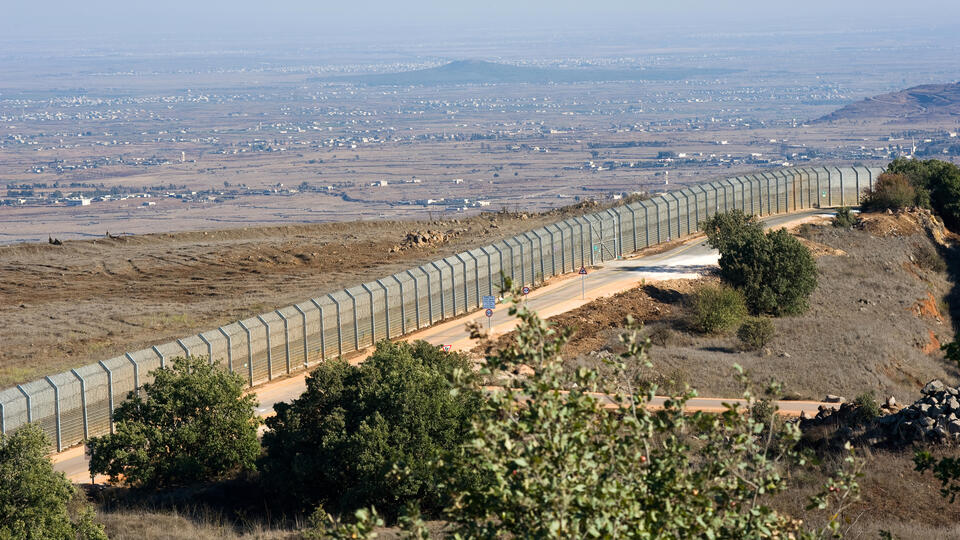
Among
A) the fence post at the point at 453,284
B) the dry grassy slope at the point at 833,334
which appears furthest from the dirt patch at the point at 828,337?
the fence post at the point at 453,284

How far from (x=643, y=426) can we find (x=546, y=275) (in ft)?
138

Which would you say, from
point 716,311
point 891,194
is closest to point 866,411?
point 716,311

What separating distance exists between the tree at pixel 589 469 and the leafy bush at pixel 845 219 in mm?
55975

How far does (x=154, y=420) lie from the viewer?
27.0m

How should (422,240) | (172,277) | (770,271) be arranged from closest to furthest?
(770,271)
(172,277)
(422,240)

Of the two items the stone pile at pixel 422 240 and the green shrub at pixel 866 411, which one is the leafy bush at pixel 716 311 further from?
the stone pile at pixel 422 240

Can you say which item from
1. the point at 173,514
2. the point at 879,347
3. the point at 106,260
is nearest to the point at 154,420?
the point at 173,514

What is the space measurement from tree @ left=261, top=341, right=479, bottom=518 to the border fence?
24.2ft

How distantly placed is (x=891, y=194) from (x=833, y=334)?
27.7 metres

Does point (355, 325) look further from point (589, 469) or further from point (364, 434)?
point (589, 469)

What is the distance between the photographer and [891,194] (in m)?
70.6

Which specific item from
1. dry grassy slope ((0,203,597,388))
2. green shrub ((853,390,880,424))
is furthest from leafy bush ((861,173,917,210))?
green shrub ((853,390,880,424))

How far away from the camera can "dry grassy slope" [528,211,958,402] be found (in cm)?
3947

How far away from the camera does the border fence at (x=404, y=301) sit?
3262 cm
